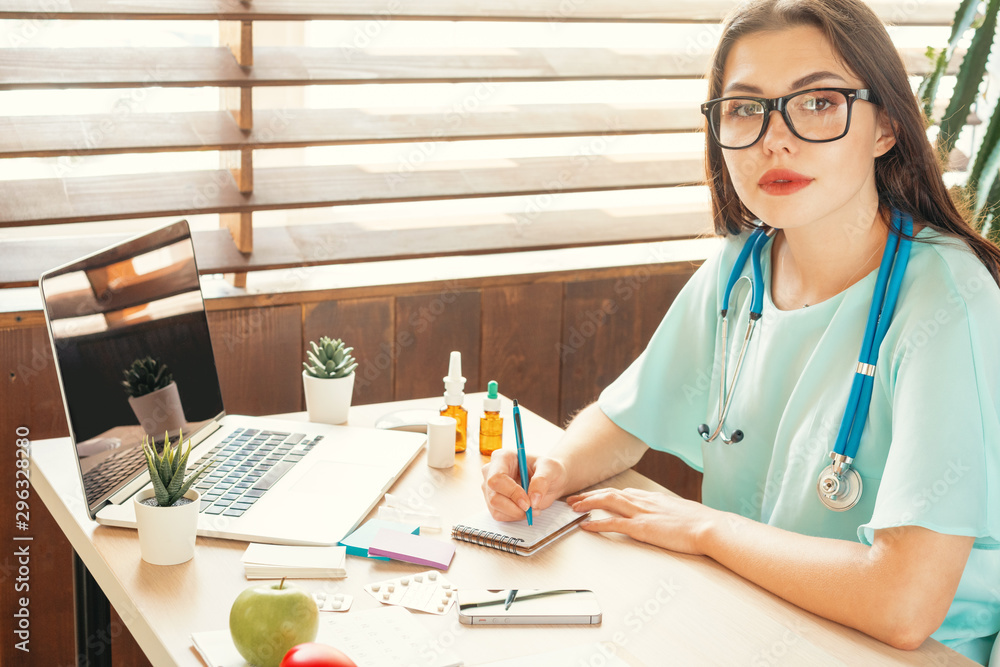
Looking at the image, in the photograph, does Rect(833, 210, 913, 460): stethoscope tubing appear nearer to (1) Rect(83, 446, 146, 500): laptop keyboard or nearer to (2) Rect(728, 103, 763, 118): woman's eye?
(2) Rect(728, 103, 763, 118): woman's eye

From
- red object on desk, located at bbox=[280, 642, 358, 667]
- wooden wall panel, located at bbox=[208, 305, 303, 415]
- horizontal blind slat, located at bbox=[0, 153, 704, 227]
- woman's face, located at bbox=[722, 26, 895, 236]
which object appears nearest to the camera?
red object on desk, located at bbox=[280, 642, 358, 667]

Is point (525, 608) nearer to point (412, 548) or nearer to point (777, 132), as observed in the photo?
point (412, 548)

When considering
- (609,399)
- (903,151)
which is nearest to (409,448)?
(609,399)

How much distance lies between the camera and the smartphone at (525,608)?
110 cm

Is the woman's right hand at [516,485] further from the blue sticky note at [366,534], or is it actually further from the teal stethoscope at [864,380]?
the teal stethoscope at [864,380]

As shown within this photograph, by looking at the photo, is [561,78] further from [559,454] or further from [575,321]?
[559,454]

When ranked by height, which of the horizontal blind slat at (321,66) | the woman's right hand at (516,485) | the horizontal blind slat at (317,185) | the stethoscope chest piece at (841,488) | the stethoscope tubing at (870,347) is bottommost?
the woman's right hand at (516,485)

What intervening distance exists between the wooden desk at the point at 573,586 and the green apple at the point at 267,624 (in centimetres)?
8

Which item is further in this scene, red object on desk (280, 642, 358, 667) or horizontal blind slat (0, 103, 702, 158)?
horizontal blind slat (0, 103, 702, 158)

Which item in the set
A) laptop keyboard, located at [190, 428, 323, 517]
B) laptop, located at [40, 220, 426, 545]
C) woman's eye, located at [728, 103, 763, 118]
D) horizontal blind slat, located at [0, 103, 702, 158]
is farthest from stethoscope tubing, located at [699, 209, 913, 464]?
horizontal blind slat, located at [0, 103, 702, 158]

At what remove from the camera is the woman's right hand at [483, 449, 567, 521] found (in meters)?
1.33

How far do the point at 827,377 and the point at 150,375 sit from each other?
3.24ft

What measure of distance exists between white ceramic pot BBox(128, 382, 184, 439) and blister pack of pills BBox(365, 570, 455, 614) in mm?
461

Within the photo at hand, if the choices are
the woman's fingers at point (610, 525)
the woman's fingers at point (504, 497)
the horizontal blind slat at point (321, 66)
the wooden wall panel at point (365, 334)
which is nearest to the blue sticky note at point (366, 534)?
the woman's fingers at point (504, 497)
